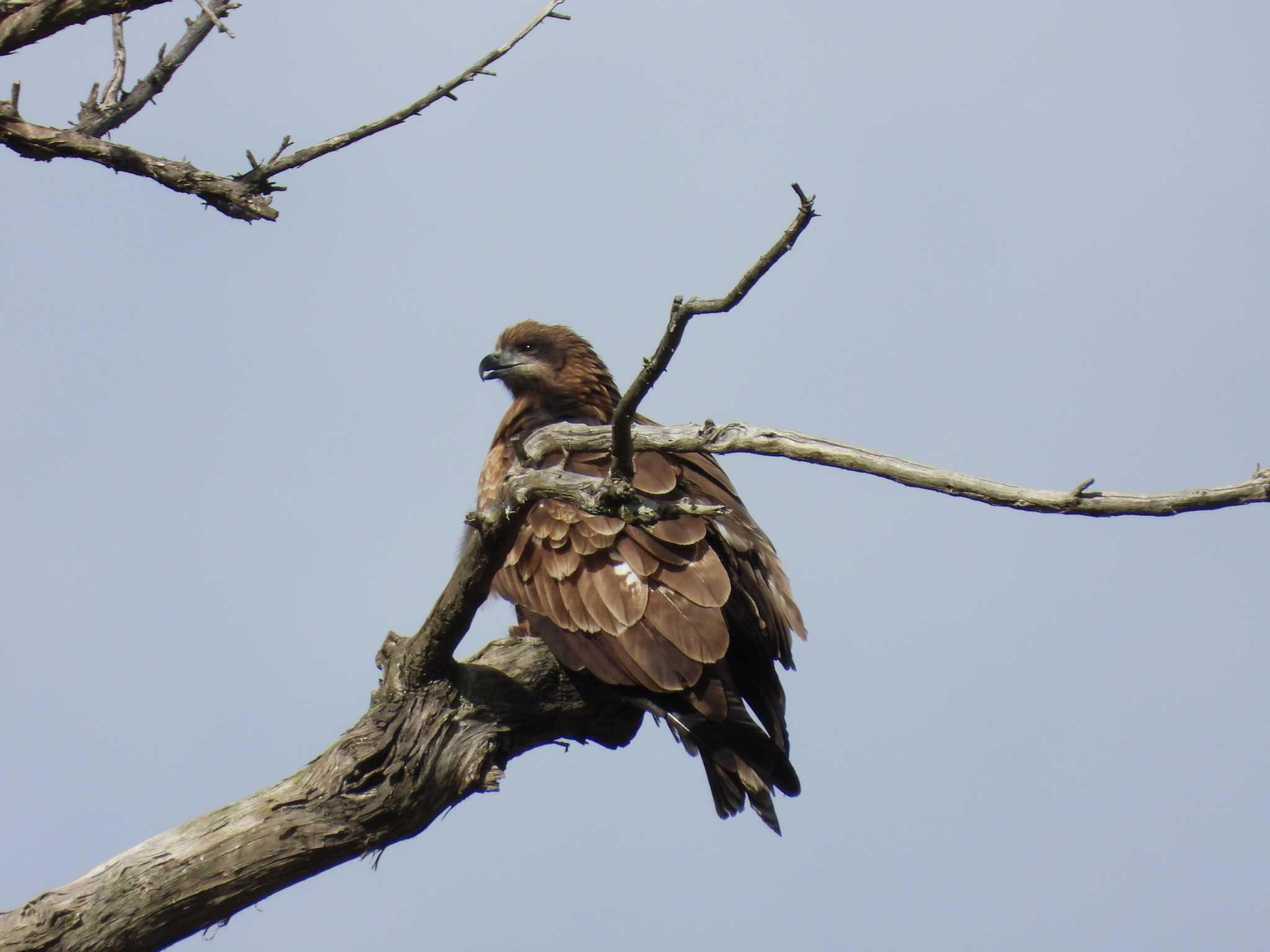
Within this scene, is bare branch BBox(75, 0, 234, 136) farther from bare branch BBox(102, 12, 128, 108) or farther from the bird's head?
the bird's head

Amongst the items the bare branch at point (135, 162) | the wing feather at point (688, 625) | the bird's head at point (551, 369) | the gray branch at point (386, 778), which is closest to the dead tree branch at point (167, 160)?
the bare branch at point (135, 162)

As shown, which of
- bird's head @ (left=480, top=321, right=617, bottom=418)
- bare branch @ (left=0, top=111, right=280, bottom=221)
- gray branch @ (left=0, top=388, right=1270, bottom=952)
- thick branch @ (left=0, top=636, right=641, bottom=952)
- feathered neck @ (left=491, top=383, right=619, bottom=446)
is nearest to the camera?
gray branch @ (left=0, top=388, right=1270, bottom=952)

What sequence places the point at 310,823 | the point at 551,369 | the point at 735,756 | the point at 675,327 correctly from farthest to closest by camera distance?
the point at 551,369 → the point at 735,756 → the point at 310,823 → the point at 675,327

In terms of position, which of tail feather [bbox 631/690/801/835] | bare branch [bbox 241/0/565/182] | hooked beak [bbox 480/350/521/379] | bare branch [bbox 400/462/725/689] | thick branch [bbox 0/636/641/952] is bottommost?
tail feather [bbox 631/690/801/835]

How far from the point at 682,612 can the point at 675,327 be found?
184 cm

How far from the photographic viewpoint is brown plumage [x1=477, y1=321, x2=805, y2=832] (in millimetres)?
4883

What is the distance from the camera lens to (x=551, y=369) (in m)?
7.38

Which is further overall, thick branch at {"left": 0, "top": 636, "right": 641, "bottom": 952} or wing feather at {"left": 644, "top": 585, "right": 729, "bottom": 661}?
wing feather at {"left": 644, "top": 585, "right": 729, "bottom": 661}

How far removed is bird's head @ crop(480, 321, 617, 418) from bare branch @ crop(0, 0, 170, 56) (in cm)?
319

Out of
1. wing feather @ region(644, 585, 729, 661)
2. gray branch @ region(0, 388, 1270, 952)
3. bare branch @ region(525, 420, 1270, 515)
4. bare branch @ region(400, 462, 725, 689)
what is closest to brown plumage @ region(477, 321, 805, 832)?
wing feather @ region(644, 585, 729, 661)

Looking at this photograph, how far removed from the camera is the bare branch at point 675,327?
3160 millimetres

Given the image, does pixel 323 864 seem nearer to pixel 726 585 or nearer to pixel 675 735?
pixel 675 735

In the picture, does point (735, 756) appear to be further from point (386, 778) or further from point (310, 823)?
point (310, 823)

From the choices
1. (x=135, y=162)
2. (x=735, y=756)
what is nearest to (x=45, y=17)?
(x=135, y=162)
